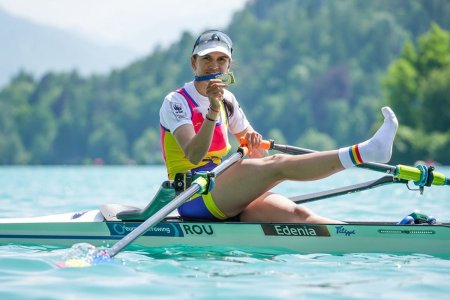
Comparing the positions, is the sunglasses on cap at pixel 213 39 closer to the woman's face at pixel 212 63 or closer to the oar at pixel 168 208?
the woman's face at pixel 212 63

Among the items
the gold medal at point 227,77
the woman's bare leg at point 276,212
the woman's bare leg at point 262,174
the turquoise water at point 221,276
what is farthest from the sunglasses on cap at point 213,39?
the turquoise water at point 221,276

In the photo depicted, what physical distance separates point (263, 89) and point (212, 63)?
131396 mm

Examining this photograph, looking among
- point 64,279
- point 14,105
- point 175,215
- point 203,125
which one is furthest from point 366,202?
point 14,105

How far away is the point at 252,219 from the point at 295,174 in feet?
2.77

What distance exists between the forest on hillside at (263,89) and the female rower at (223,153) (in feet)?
312

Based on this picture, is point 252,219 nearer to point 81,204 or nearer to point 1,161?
point 81,204

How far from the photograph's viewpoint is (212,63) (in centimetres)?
841

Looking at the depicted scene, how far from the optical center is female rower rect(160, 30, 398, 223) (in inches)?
308

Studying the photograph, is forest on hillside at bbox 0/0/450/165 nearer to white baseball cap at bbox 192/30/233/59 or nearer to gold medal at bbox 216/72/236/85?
white baseball cap at bbox 192/30/233/59

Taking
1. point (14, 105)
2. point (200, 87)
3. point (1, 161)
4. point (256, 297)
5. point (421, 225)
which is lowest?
point (256, 297)

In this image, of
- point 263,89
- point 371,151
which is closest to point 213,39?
point 371,151

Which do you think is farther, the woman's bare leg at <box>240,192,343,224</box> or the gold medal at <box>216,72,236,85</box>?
the woman's bare leg at <box>240,192,343,224</box>

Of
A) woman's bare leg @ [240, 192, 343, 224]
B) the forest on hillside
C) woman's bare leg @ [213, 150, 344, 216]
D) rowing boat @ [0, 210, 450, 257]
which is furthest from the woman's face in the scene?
the forest on hillside

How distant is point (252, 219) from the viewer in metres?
8.52
